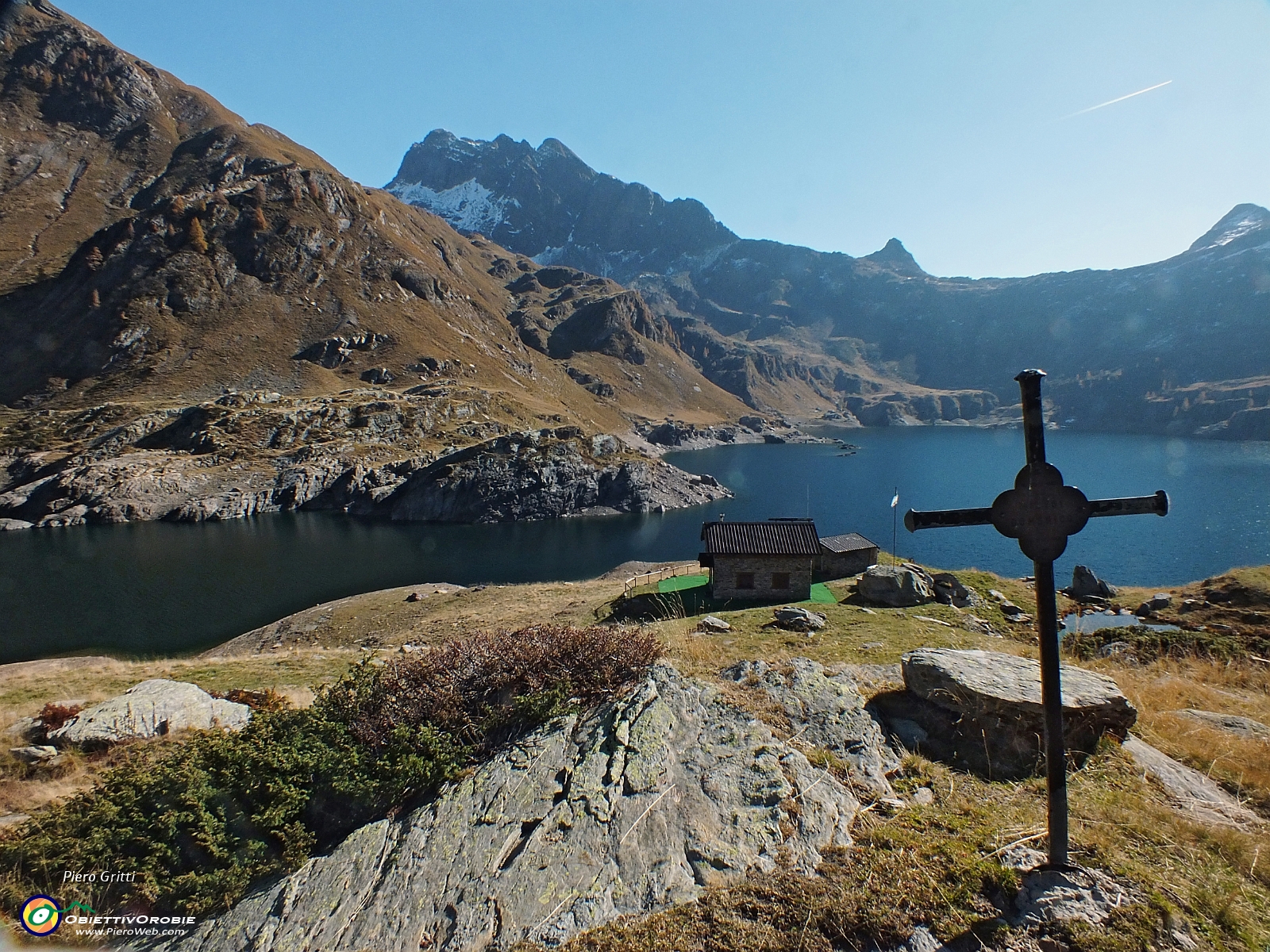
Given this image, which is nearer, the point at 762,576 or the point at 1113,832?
the point at 1113,832

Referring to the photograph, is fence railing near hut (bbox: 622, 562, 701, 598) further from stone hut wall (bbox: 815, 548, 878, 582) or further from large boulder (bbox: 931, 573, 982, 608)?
large boulder (bbox: 931, 573, 982, 608)

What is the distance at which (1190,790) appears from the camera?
20.3ft

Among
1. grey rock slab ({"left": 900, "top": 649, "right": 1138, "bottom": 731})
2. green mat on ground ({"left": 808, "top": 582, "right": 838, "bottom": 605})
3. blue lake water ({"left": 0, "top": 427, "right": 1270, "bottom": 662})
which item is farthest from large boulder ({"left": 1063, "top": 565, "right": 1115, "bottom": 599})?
grey rock slab ({"left": 900, "top": 649, "right": 1138, "bottom": 731})

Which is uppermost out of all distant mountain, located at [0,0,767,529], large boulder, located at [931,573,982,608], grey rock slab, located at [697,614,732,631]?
distant mountain, located at [0,0,767,529]

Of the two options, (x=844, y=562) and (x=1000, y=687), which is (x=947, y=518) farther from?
(x=844, y=562)

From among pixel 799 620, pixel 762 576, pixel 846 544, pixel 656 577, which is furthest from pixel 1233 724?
pixel 656 577

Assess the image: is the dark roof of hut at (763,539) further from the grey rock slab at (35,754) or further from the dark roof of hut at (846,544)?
the grey rock slab at (35,754)

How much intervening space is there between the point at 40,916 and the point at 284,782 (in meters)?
2.19

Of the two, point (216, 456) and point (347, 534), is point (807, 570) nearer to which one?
point (347, 534)

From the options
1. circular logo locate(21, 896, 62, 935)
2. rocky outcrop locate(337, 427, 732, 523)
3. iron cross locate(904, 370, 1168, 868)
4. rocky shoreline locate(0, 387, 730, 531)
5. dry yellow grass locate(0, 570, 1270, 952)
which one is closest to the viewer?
dry yellow grass locate(0, 570, 1270, 952)

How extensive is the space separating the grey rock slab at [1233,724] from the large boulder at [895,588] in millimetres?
18194

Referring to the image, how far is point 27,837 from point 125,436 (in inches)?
5236

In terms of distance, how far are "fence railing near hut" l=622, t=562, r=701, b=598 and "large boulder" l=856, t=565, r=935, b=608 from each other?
550 inches

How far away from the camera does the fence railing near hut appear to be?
123 ft
